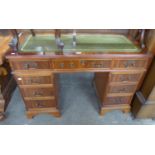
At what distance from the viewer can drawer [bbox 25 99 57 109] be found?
4.58ft

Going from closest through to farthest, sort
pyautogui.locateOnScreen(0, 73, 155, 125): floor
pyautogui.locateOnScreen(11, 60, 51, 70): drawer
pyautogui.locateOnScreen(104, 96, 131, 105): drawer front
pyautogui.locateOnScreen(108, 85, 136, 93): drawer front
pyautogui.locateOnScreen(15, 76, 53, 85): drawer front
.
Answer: pyautogui.locateOnScreen(11, 60, 51, 70): drawer
pyautogui.locateOnScreen(15, 76, 53, 85): drawer front
pyautogui.locateOnScreen(108, 85, 136, 93): drawer front
pyautogui.locateOnScreen(104, 96, 131, 105): drawer front
pyautogui.locateOnScreen(0, 73, 155, 125): floor

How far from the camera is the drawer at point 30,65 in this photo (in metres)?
1.07

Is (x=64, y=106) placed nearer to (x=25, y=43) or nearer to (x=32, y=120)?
(x=32, y=120)

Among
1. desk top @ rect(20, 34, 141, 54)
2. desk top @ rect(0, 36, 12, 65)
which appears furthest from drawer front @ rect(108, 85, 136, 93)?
desk top @ rect(0, 36, 12, 65)

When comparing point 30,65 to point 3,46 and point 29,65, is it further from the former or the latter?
point 3,46

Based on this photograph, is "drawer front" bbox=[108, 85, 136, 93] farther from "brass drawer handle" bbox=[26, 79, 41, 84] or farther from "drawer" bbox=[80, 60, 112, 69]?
"brass drawer handle" bbox=[26, 79, 41, 84]

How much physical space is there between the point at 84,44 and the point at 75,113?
34.0 inches

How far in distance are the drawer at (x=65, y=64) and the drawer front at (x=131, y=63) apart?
1.13ft

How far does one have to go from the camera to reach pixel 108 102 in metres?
1.49

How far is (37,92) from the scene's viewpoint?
4.28 feet

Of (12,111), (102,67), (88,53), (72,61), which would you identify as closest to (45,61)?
(72,61)

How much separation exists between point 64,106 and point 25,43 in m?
0.91

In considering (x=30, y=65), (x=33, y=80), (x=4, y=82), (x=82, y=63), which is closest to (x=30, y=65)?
(x=30, y=65)

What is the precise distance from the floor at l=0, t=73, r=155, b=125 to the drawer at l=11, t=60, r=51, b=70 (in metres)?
0.73
